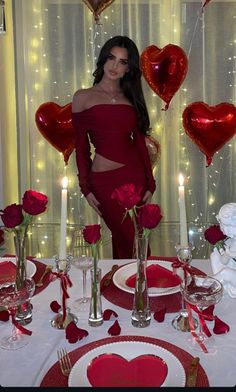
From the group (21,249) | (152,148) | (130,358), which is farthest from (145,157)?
(130,358)

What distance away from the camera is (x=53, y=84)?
116 inches

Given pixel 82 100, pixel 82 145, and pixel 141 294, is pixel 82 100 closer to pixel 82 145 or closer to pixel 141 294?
pixel 82 145

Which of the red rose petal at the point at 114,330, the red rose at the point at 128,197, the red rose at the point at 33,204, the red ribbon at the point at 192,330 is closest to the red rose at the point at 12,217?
the red rose at the point at 33,204

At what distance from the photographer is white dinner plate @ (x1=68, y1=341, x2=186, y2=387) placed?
98 cm

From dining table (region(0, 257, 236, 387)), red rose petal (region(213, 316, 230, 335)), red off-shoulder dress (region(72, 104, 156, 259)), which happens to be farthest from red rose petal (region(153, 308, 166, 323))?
red off-shoulder dress (region(72, 104, 156, 259))

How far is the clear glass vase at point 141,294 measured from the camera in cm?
123

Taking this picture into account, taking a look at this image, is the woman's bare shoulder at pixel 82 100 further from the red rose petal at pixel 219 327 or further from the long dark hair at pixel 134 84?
the red rose petal at pixel 219 327

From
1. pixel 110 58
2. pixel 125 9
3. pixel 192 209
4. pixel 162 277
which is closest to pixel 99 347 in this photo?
pixel 162 277

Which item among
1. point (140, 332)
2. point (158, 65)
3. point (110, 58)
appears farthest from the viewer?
point (158, 65)

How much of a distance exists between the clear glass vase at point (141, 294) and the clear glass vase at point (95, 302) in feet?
0.28

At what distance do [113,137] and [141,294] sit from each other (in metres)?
1.34

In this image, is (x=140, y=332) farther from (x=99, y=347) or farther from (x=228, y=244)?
(x=228, y=244)
